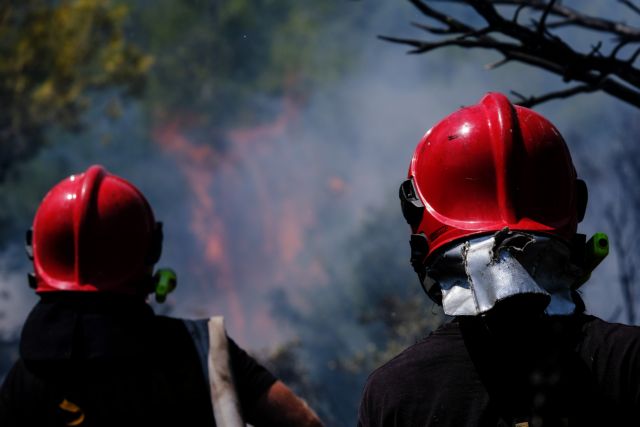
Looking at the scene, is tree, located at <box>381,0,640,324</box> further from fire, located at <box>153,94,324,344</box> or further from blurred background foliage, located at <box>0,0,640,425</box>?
fire, located at <box>153,94,324,344</box>

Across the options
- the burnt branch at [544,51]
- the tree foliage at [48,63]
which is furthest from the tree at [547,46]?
the tree foliage at [48,63]

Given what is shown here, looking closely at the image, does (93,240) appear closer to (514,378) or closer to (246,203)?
(514,378)

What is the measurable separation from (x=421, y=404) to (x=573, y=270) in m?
0.41

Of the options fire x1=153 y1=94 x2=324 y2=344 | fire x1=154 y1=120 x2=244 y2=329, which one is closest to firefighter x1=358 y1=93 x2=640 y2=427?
fire x1=153 y1=94 x2=324 y2=344

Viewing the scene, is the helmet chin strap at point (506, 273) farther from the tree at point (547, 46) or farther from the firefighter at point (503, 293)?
the tree at point (547, 46)

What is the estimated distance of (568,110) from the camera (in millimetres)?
17141

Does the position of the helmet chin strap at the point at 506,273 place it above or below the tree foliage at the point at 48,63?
below

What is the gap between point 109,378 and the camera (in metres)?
2.35

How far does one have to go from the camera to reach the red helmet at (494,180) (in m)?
1.77

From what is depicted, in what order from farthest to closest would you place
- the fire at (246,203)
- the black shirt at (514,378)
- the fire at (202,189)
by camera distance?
the fire at (202,189) < the fire at (246,203) < the black shirt at (514,378)

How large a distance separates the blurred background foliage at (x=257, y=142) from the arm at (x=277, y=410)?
15.0m

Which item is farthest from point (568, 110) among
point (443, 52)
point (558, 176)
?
point (558, 176)

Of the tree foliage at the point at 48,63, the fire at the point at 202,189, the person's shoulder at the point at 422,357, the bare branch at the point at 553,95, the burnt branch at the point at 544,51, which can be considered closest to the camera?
the person's shoulder at the point at 422,357

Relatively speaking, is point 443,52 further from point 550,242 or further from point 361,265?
point 550,242
